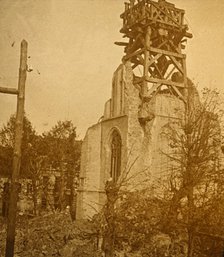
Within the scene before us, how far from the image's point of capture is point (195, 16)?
898 centimetres

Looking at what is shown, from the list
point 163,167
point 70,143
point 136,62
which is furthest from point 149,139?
point 70,143

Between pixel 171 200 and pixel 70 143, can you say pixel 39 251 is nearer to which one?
pixel 171 200

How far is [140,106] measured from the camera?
1402 cm

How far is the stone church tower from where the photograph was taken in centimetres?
1334

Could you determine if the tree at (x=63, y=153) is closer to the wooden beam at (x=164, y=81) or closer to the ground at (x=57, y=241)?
the ground at (x=57, y=241)

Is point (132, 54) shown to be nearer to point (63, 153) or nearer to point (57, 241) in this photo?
point (57, 241)

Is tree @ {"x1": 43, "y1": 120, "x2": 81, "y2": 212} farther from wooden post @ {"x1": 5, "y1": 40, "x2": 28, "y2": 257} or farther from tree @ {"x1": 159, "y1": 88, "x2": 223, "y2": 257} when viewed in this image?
wooden post @ {"x1": 5, "y1": 40, "x2": 28, "y2": 257}

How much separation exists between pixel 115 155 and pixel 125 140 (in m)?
1.49

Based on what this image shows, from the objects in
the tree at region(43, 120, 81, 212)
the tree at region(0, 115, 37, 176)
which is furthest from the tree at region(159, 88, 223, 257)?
the tree at region(43, 120, 81, 212)

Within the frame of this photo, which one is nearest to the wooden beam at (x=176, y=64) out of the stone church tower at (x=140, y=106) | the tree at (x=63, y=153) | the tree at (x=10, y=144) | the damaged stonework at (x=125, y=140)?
the stone church tower at (x=140, y=106)

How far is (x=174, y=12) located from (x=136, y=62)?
258cm

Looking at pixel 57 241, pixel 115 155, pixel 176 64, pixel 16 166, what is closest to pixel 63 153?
pixel 115 155

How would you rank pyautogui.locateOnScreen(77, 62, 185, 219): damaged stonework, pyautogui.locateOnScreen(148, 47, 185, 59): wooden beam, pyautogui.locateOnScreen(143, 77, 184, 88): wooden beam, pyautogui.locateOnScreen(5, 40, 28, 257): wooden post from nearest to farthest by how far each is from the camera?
pyautogui.locateOnScreen(5, 40, 28, 257): wooden post
pyautogui.locateOnScreen(77, 62, 185, 219): damaged stonework
pyautogui.locateOnScreen(143, 77, 184, 88): wooden beam
pyautogui.locateOnScreen(148, 47, 185, 59): wooden beam

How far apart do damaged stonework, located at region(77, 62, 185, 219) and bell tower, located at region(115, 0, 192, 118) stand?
630 mm
